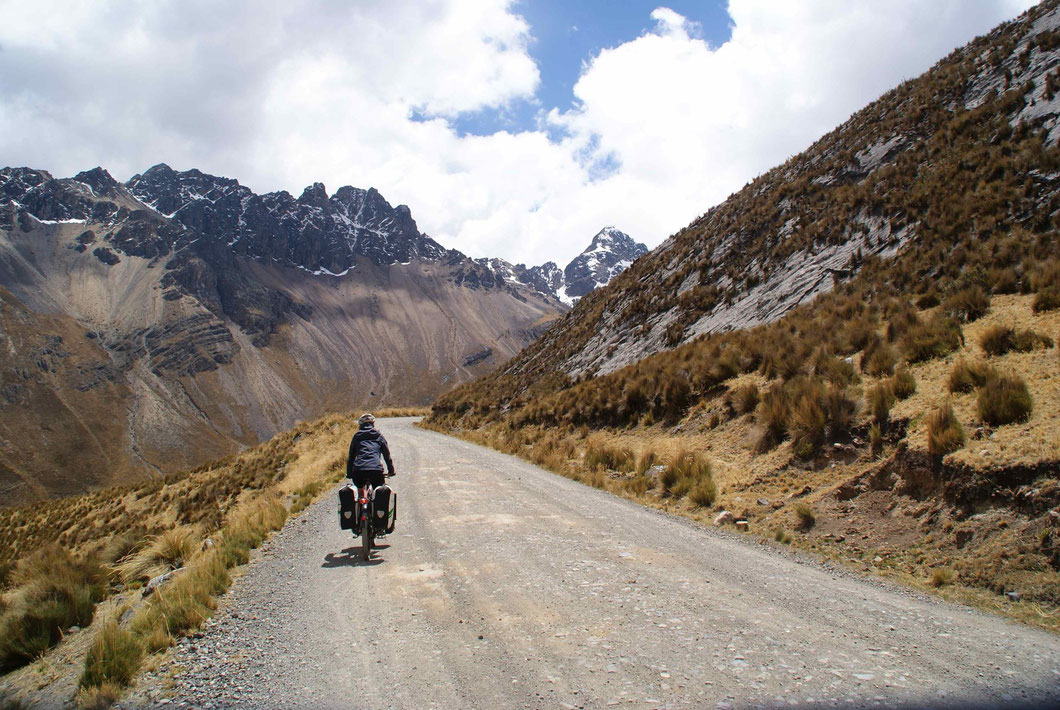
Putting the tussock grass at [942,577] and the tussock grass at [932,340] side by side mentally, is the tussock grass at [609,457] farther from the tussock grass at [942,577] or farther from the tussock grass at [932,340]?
the tussock grass at [942,577]

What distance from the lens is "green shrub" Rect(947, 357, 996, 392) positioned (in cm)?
Answer: 800

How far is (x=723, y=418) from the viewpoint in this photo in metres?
13.1

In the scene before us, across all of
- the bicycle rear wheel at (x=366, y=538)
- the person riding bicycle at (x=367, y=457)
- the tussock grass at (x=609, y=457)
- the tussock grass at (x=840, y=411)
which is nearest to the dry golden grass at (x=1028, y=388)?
the tussock grass at (x=840, y=411)

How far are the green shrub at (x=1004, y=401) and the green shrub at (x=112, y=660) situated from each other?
33.0 ft

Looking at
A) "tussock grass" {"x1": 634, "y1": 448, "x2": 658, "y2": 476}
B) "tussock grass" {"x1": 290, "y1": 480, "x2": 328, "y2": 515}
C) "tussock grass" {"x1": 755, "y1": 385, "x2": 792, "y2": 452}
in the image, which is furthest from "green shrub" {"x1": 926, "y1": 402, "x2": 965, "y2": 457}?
"tussock grass" {"x1": 290, "y1": 480, "x2": 328, "y2": 515}

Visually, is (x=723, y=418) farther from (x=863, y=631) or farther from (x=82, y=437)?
(x=82, y=437)

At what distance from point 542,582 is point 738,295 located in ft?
63.9

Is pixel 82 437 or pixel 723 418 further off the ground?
pixel 723 418

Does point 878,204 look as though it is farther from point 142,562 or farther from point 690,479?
point 142,562

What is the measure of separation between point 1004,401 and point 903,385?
1.96 m

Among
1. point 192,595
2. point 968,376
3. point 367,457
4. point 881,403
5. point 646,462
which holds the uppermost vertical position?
point 968,376

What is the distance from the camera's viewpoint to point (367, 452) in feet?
27.2

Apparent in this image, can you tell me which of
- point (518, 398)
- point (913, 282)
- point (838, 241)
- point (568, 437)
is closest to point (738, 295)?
point (838, 241)

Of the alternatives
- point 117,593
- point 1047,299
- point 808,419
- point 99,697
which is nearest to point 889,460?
point 808,419
